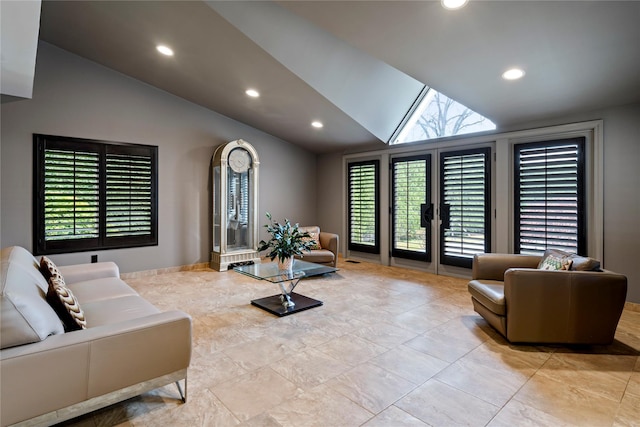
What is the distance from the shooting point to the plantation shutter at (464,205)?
4.73 metres

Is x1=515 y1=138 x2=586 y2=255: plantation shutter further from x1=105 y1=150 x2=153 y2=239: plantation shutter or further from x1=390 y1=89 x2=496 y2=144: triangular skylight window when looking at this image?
x1=105 y1=150 x2=153 y2=239: plantation shutter

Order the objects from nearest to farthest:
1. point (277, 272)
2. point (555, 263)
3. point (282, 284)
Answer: point (555, 263)
point (277, 272)
point (282, 284)

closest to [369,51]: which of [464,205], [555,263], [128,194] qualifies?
[555,263]

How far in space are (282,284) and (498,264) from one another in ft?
7.72

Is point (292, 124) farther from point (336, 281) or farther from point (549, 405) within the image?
point (549, 405)

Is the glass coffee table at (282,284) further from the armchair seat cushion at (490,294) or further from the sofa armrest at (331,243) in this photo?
the armchair seat cushion at (490,294)

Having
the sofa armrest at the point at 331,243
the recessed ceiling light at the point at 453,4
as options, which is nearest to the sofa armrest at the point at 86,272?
the sofa armrest at the point at 331,243

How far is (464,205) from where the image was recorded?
4934 millimetres

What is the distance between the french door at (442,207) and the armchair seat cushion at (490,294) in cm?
164

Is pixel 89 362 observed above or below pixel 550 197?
below

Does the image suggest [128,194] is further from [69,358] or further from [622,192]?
[622,192]

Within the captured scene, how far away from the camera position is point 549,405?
6.36 ft

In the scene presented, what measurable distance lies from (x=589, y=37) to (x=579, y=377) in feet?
8.63

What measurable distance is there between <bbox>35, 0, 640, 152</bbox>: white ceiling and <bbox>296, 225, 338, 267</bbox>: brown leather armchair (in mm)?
1911
